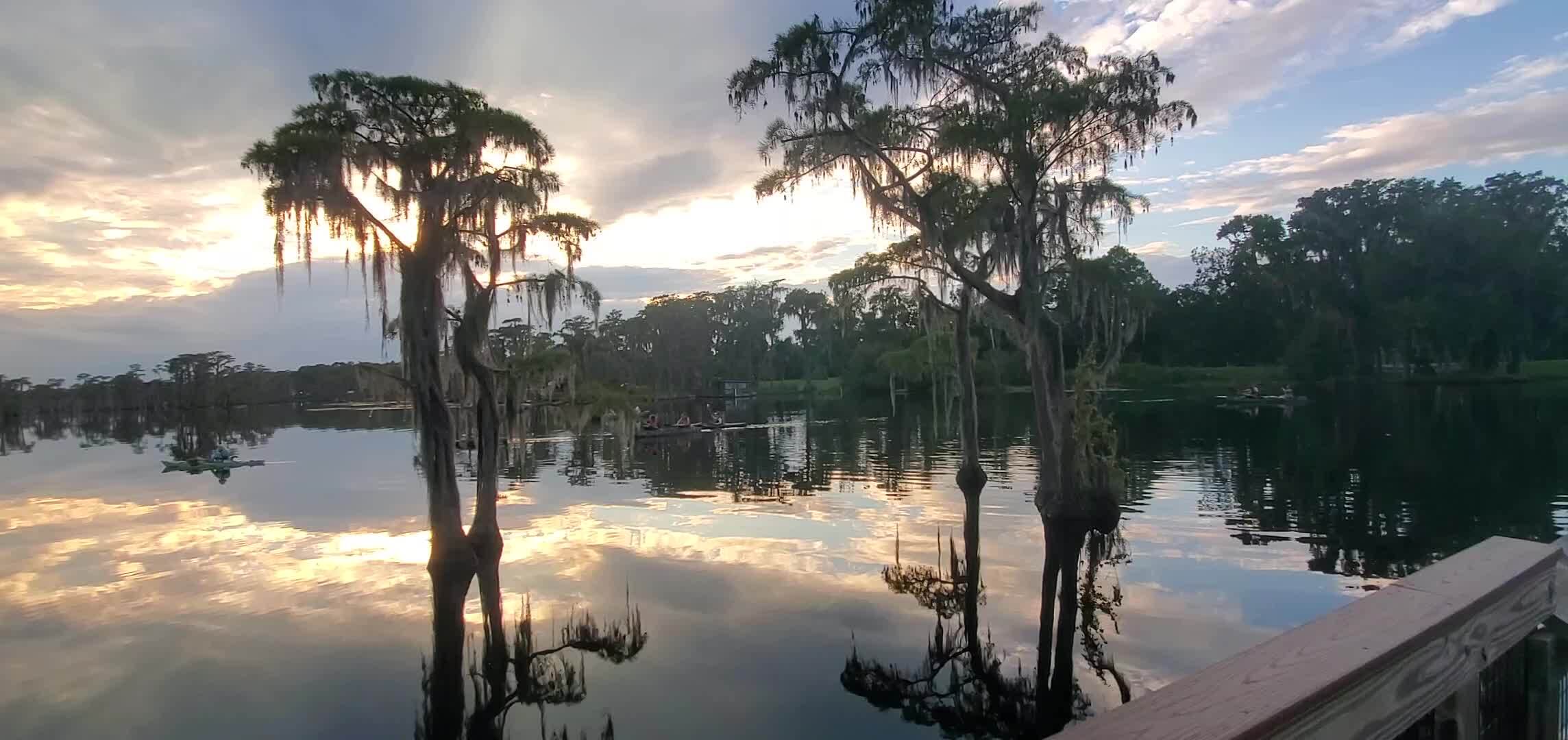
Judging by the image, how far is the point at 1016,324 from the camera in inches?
640

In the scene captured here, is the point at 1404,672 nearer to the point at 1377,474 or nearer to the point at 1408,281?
the point at 1377,474

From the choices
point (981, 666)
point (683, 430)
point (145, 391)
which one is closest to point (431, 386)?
point (981, 666)

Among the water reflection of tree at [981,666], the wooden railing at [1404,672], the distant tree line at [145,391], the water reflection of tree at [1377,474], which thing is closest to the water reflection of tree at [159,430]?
the distant tree line at [145,391]

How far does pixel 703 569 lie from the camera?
1498 centimetres

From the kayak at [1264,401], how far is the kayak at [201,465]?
4920cm

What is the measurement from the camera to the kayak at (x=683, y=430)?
128 feet

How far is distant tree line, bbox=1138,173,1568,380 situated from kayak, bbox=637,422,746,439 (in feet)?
158

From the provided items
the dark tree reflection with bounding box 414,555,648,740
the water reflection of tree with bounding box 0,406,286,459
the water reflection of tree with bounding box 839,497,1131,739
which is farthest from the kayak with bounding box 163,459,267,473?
the water reflection of tree with bounding box 839,497,1131,739

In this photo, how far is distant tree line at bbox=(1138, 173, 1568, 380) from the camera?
62.9 metres

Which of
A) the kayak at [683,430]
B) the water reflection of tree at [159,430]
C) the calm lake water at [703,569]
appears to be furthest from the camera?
the water reflection of tree at [159,430]

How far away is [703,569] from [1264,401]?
45.4 metres

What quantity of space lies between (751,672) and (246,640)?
23.2ft

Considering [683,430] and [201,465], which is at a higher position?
[683,430]

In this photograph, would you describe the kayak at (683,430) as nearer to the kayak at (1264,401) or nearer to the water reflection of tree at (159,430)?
the water reflection of tree at (159,430)
